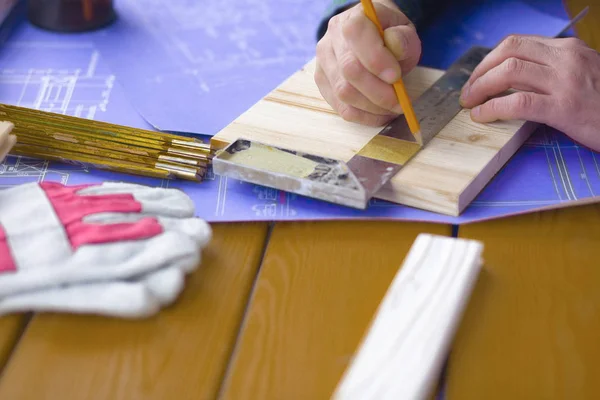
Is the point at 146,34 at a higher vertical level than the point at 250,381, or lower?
lower

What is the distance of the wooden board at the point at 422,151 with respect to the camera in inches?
37.7

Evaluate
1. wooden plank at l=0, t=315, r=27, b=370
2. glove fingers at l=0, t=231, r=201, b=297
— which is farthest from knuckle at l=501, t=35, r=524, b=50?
wooden plank at l=0, t=315, r=27, b=370

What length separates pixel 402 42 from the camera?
106 centimetres

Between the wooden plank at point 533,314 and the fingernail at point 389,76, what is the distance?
244mm

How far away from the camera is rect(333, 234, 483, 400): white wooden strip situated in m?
0.68

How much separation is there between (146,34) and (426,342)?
3.27 ft

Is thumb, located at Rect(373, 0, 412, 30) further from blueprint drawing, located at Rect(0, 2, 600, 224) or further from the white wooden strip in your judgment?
the white wooden strip

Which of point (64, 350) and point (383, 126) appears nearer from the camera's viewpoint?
point (64, 350)

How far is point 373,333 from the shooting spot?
29.1 inches

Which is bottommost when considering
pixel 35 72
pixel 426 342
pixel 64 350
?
pixel 35 72

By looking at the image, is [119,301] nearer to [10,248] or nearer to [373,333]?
[10,248]

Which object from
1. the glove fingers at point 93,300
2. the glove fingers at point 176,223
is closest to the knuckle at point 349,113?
the glove fingers at point 176,223

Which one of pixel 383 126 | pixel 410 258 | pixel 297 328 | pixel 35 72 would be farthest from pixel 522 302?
pixel 35 72

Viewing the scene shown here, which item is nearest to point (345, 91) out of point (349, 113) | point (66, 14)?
point (349, 113)
